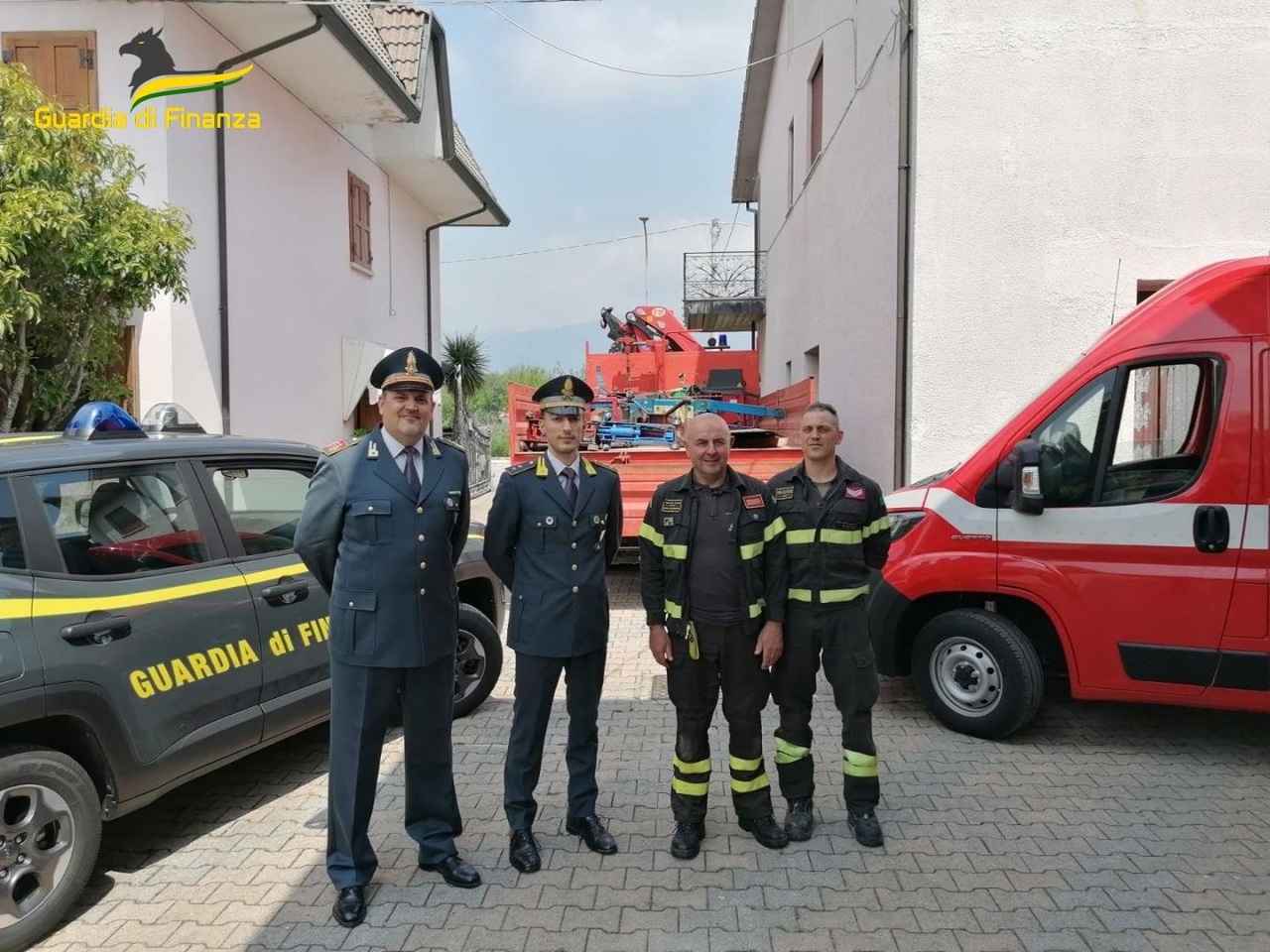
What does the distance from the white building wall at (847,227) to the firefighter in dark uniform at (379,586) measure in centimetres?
546

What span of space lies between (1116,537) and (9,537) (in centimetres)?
472

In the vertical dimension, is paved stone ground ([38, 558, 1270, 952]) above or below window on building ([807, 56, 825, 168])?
below

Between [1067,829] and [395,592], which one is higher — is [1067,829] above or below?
below

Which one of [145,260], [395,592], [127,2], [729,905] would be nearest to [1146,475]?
[729,905]

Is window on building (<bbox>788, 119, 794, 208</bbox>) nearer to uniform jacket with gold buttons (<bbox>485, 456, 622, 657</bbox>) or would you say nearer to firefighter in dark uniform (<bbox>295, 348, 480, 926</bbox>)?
uniform jacket with gold buttons (<bbox>485, 456, 622, 657</bbox>)

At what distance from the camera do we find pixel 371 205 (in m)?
13.6

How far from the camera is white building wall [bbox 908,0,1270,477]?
7109 mm

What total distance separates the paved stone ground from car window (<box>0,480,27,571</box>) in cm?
Result: 127

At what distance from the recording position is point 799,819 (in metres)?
3.71

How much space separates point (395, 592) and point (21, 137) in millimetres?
4796

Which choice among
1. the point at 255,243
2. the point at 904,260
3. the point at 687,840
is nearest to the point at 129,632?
the point at 687,840

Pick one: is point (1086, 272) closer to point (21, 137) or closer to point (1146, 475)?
point (1146, 475)

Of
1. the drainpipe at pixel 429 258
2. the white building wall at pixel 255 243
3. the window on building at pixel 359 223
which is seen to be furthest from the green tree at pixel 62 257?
the drainpipe at pixel 429 258

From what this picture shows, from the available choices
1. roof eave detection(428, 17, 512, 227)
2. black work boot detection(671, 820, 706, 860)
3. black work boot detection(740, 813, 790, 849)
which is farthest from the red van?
roof eave detection(428, 17, 512, 227)
